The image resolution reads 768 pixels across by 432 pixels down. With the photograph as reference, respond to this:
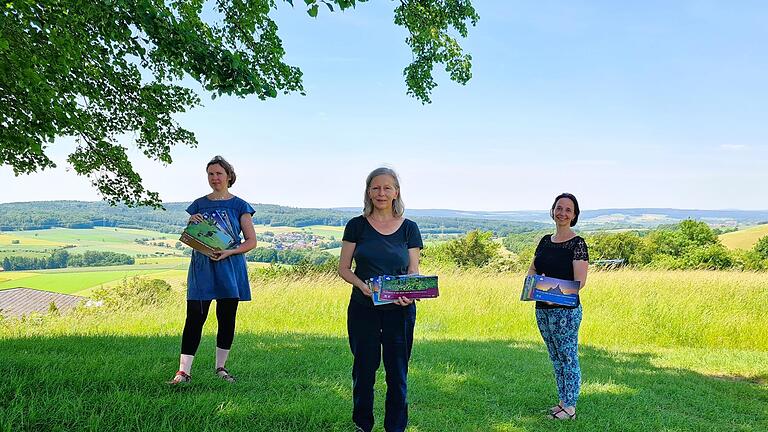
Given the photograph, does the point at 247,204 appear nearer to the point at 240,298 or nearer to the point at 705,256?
the point at 240,298

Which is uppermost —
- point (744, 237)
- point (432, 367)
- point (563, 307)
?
point (563, 307)

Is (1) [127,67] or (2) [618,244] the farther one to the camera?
(2) [618,244]

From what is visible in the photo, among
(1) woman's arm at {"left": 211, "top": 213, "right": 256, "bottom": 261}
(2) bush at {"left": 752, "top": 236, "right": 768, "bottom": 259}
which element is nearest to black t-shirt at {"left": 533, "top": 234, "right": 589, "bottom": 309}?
(1) woman's arm at {"left": 211, "top": 213, "right": 256, "bottom": 261}

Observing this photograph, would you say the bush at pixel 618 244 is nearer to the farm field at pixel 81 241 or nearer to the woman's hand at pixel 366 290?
→ the farm field at pixel 81 241

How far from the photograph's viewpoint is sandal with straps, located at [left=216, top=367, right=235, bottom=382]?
5.11 meters

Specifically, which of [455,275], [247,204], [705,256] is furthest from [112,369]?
[705,256]

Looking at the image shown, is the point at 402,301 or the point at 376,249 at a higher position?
the point at 376,249

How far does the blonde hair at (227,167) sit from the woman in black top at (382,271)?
170 cm

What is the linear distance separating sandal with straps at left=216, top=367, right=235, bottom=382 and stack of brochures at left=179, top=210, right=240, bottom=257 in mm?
1162

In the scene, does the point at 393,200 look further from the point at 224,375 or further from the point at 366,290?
the point at 224,375

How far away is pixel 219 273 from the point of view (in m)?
4.85

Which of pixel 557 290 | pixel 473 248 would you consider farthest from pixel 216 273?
pixel 473 248

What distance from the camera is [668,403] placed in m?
5.67

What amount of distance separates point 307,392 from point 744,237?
2379 inches
